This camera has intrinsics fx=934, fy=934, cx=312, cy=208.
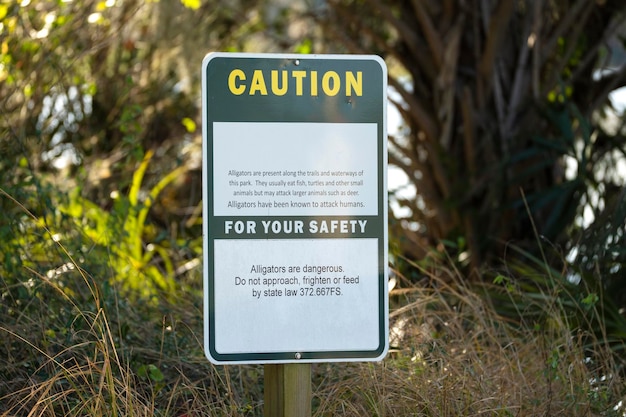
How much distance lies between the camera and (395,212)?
6875 mm

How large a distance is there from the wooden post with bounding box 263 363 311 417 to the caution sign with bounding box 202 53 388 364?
3.1 inches

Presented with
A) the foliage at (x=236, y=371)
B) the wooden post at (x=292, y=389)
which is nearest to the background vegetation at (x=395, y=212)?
the foliage at (x=236, y=371)

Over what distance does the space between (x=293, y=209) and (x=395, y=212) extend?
14.0 ft

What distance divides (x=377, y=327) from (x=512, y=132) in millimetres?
4099

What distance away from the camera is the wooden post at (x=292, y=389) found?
2705 millimetres

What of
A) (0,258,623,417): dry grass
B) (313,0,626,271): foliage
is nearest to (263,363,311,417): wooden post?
(0,258,623,417): dry grass

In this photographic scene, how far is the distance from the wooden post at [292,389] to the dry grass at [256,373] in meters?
0.34

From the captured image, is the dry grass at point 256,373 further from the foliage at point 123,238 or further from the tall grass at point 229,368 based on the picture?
the foliage at point 123,238

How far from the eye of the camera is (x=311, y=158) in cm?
268

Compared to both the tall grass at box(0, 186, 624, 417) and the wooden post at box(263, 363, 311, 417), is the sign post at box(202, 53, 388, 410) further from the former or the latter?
the tall grass at box(0, 186, 624, 417)

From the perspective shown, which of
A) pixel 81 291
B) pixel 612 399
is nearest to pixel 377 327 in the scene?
pixel 612 399

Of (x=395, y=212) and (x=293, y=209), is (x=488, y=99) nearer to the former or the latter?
(x=395, y=212)

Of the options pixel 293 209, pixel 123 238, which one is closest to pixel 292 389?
pixel 293 209

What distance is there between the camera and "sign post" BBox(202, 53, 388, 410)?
2.63 meters
